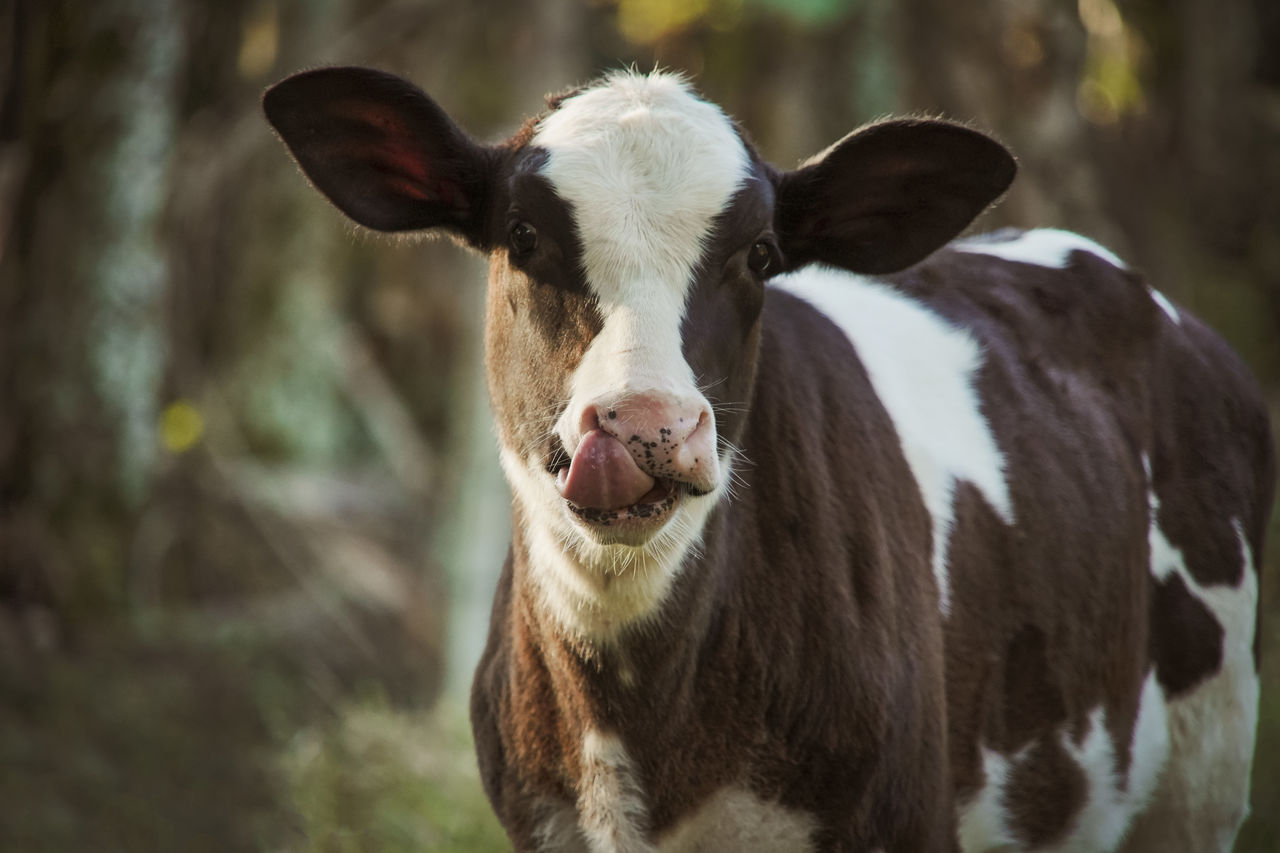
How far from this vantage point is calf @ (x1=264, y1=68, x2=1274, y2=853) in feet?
10.1

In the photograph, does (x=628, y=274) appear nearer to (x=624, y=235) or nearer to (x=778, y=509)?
(x=624, y=235)

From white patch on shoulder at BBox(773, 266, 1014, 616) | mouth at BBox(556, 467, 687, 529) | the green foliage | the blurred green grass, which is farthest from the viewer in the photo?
the blurred green grass

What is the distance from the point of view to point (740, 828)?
10.3ft

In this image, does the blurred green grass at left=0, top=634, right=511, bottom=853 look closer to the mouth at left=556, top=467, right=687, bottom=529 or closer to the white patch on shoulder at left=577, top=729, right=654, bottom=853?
the white patch on shoulder at left=577, top=729, right=654, bottom=853

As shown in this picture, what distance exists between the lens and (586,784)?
10.7 ft

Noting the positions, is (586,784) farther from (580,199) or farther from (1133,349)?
(1133,349)

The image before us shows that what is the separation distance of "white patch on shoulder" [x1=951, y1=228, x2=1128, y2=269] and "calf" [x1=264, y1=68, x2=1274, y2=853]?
388mm

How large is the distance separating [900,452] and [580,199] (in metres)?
1.18

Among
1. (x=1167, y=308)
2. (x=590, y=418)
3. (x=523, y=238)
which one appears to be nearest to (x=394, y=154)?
(x=523, y=238)

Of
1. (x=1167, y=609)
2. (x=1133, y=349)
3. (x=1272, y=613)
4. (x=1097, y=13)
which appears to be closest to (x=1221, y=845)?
(x=1167, y=609)

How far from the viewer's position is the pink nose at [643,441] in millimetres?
2664

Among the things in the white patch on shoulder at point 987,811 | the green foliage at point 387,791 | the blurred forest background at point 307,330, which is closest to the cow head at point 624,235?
the white patch on shoulder at point 987,811

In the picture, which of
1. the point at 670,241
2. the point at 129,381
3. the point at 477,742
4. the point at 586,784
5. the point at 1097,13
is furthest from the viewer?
the point at 1097,13

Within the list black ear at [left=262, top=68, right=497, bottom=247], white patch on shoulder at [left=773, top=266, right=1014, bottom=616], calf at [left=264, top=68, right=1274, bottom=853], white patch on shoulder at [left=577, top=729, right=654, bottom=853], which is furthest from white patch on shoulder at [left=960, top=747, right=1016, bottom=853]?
black ear at [left=262, top=68, right=497, bottom=247]
